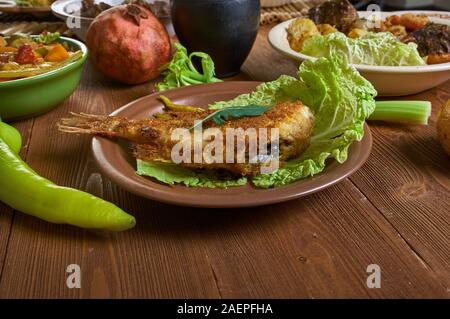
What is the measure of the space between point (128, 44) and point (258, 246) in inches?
38.5

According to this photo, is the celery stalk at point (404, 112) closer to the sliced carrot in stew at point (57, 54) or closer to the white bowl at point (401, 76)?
the white bowl at point (401, 76)

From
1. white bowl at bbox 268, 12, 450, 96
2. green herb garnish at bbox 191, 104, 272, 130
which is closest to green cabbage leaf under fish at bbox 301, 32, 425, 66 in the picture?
white bowl at bbox 268, 12, 450, 96

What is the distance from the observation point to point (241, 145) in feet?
3.15

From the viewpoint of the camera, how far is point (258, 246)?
0.87m

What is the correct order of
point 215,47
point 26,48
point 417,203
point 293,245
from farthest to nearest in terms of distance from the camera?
point 215,47, point 26,48, point 417,203, point 293,245

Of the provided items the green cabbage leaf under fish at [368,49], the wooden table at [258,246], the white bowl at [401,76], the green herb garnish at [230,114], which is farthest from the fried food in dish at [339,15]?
the green herb garnish at [230,114]

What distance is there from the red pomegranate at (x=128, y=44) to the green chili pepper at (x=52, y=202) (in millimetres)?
702

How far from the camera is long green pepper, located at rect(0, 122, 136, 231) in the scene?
0.87 m

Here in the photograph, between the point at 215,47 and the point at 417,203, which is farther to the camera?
the point at 215,47

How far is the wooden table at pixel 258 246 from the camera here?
78 centimetres

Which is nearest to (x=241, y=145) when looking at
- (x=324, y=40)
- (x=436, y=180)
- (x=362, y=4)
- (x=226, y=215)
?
(x=226, y=215)
